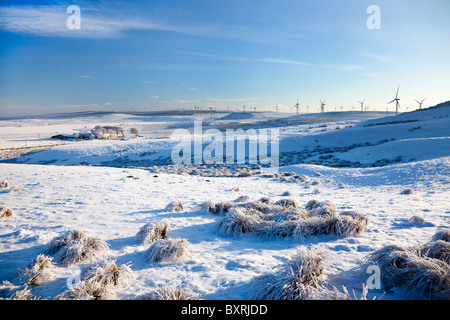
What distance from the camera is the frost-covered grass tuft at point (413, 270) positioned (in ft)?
9.36

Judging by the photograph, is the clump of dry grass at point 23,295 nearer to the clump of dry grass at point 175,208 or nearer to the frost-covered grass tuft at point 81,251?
the frost-covered grass tuft at point 81,251

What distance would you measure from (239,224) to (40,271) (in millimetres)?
3689

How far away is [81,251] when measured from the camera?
4148mm

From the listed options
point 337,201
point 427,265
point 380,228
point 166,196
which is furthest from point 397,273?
point 166,196

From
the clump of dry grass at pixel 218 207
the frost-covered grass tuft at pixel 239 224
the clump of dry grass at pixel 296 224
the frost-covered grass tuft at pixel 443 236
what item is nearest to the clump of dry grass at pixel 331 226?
the clump of dry grass at pixel 296 224

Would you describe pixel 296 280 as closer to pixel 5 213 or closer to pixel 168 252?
pixel 168 252

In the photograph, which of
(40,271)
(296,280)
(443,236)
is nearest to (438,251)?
(443,236)

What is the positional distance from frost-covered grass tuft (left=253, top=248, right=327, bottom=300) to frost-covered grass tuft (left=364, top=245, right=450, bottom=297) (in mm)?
803

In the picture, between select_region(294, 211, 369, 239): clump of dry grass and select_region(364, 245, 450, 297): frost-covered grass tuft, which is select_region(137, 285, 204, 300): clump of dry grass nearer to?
select_region(364, 245, 450, 297): frost-covered grass tuft

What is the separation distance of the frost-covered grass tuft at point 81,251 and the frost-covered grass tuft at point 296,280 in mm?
2915

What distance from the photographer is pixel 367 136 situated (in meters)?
29.8

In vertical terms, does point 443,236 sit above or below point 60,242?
above

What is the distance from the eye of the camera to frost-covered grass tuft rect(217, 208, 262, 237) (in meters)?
5.42

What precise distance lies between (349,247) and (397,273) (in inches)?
52.6
